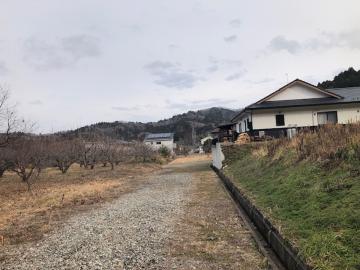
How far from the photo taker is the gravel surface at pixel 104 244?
696 centimetres

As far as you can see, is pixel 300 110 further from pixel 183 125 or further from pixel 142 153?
pixel 183 125

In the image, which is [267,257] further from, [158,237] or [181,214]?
[181,214]

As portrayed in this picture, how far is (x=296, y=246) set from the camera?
19.4ft

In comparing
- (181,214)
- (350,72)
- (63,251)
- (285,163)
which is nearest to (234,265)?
(63,251)

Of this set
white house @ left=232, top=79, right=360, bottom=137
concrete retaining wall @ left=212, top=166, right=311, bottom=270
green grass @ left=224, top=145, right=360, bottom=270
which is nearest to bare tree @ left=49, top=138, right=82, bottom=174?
white house @ left=232, top=79, right=360, bottom=137

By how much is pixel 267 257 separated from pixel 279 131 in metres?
23.4

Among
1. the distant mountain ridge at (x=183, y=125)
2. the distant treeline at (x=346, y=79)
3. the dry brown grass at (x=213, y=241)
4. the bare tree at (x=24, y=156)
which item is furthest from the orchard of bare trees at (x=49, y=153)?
the distant mountain ridge at (x=183, y=125)

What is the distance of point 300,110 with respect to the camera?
96.1 ft

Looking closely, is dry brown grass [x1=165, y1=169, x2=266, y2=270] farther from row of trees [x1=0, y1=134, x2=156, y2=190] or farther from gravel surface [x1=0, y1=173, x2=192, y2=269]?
row of trees [x1=0, y1=134, x2=156, y2=190]

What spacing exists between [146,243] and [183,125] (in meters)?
124

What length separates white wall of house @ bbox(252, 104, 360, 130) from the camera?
2917cm

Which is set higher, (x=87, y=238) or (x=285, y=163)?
(x=285, y=163)

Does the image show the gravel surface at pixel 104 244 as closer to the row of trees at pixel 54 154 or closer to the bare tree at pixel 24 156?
the row of trees at pixel 54 154

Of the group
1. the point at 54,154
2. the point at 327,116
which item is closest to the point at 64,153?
the point at 54,154
